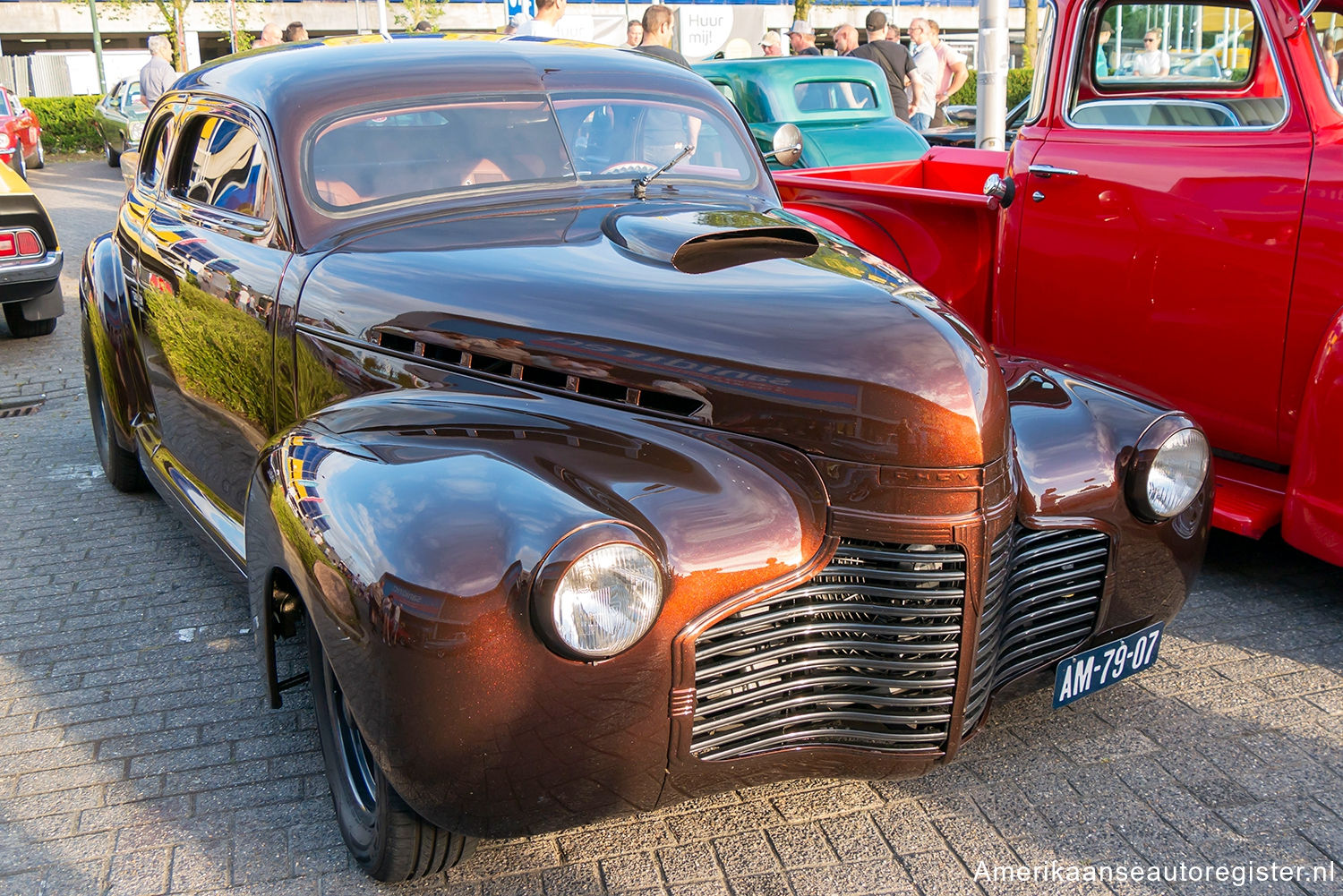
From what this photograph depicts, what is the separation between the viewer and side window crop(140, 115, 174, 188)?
4488 millimetres

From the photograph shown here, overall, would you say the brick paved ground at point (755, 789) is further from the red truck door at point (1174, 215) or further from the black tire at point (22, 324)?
the black tire at point (22, 324)

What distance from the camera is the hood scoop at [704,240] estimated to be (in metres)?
2.87

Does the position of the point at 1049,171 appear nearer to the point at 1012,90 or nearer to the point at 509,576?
the point at 509,576

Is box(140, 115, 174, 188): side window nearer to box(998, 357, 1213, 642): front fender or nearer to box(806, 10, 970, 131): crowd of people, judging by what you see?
box(998, 357, 1213, 642): front fender

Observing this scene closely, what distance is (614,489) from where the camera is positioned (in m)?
2.35

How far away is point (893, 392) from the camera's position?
239 centimetres

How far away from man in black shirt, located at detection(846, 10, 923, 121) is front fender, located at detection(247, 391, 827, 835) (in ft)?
31.7

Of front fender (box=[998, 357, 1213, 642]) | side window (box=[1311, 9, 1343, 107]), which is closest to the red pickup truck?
side window (box=[1311, 9, 1343, 107])

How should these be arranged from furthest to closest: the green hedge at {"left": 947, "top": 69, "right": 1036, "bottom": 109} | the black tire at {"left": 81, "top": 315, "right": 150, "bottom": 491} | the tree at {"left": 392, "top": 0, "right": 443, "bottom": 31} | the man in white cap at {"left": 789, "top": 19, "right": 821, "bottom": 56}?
the tree at {"left": 392, "top": 0, "right": 443, "bottom": 31} < the green hedge at {"left": 947, "top": 69, "right": 1036, "bottom": 109} < the man in white cap at {"left": 789, "top": 19, "right": 821, "bottom": 56} < the black tire at {"left": 81, "top": 315, "right": 150, "bottom": 491}

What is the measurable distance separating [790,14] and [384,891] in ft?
143

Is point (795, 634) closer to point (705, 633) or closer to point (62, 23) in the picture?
point (705, 633)

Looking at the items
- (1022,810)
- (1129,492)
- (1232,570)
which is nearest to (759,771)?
(1022,810)

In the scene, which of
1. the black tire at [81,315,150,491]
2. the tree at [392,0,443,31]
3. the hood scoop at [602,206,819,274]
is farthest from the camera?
the tree at [392,0,443,31]

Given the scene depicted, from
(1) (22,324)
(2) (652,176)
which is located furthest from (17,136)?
(2) (652,176)
